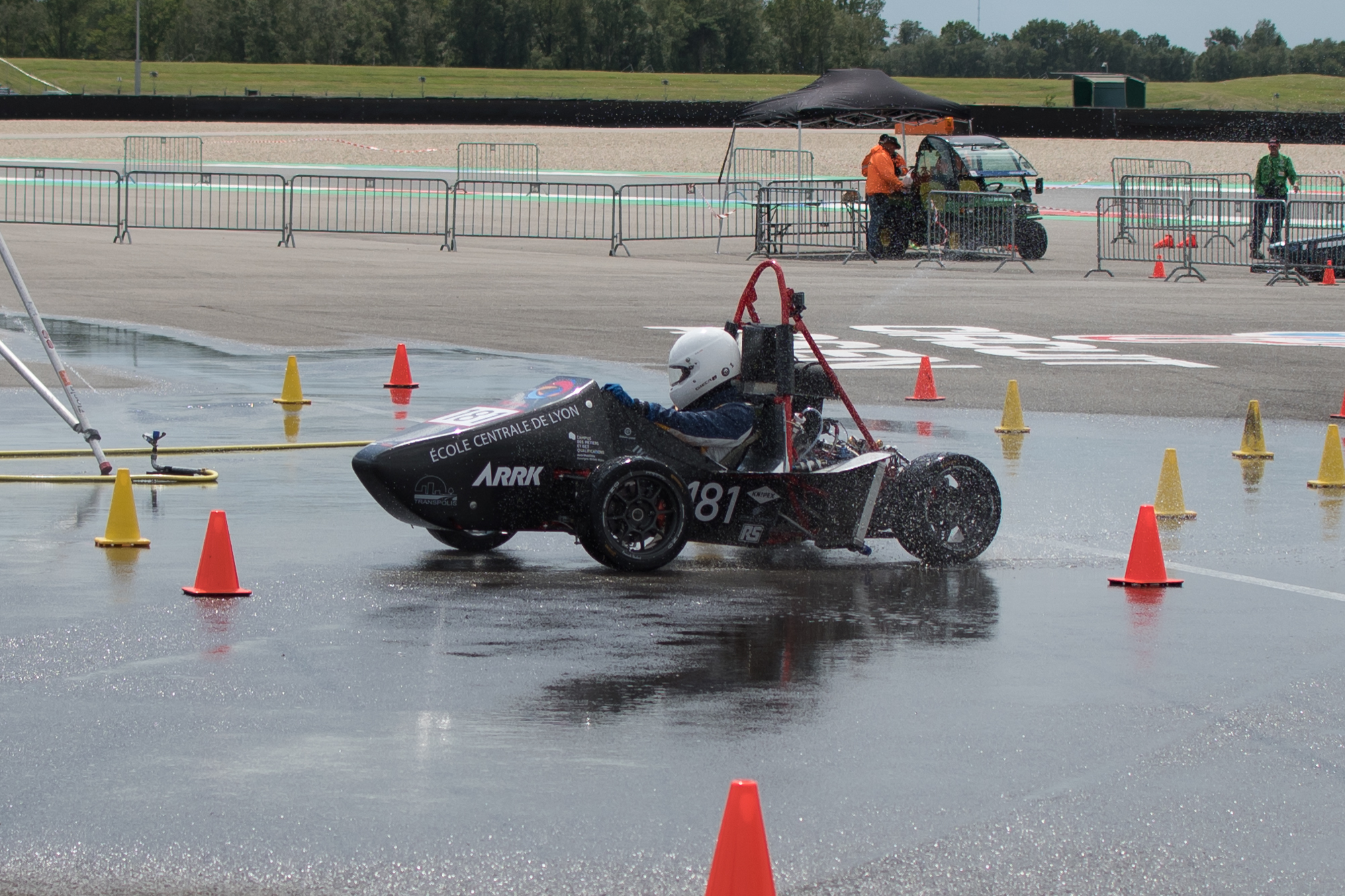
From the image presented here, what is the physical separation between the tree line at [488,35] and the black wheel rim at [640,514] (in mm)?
101228

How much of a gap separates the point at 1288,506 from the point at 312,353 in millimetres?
9901

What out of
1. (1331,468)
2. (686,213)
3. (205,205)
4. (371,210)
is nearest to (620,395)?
(1331,468)

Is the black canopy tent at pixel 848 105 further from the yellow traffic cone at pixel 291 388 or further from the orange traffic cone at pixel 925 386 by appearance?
the yellow traffic cone at pixel 291 388

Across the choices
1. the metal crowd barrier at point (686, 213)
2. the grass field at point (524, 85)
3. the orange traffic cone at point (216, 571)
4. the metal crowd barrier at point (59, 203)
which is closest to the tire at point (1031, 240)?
the metal crowd barrier at point (686, 213)

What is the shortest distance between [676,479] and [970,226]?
72.7 ft

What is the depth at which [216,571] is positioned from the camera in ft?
25.1

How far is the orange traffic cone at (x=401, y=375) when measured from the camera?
585 inches

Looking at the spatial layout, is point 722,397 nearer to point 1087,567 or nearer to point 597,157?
point 1087,567

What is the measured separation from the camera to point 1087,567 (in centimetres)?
877

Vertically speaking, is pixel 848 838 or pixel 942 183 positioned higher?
pixel 942 183

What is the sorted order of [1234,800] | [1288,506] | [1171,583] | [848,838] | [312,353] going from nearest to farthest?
[848,838] → [1234,800] → [1171,583] → [1288,506] → [312,353]

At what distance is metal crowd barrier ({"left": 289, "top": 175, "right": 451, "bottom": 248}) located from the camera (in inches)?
1374

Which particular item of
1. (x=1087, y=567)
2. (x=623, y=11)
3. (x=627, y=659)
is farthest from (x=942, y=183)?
(x=623, y=11)

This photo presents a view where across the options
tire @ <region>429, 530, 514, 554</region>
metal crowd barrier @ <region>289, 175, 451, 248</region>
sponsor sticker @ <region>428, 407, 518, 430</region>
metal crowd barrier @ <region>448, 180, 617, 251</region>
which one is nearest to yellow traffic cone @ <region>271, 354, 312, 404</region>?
tire @ <region>429, 530, 514, 554</region>
